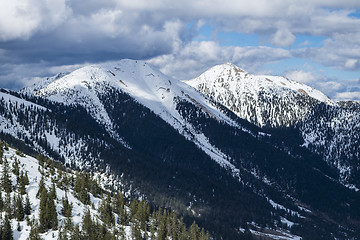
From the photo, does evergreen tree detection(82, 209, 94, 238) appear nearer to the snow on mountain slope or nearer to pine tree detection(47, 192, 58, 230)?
the snow on mountain slope

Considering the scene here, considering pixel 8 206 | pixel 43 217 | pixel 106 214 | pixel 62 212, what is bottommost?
pixel 106 214

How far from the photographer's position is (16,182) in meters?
97.6

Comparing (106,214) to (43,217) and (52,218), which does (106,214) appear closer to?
(52,218)

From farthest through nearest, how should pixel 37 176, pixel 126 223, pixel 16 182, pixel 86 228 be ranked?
pixel 126 223
pixel 37 176
pixel 16 182
pixel 86 228

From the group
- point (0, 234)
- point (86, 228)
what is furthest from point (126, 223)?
point (0, 234)

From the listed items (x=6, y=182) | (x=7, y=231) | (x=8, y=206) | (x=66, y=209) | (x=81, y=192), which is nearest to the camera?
(x=7, y=231)

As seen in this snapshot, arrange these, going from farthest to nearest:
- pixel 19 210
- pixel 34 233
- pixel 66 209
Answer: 1. pixel 66 209
2. pixel 19 210
3. pixel 34 233

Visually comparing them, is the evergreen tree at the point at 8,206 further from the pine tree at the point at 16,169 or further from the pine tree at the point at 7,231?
the pine tree at the point at 16,169

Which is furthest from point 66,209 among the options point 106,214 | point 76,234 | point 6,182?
point 106,214

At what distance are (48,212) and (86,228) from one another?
420 inches

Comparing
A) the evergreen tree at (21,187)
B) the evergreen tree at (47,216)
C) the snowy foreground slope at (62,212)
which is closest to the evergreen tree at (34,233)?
the snowy foreground slope at (62,212)

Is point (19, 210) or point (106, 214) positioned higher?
point (19, 210)

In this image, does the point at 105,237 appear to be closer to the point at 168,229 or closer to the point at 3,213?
the point at 3,213

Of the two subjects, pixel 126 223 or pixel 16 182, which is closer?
pixel 16 182
